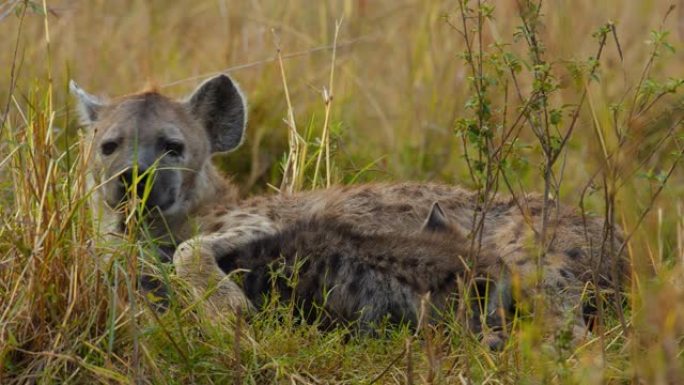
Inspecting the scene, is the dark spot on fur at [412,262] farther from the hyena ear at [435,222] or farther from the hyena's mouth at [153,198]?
the hyena's mouth at [153,198]

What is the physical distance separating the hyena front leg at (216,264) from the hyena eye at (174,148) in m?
0.52

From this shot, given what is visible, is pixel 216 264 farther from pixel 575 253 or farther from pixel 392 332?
pixel 575 253

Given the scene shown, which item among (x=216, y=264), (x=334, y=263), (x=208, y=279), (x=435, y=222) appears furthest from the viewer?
(x=435, y=222)

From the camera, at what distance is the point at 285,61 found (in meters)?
7.99

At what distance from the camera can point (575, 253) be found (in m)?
5.01

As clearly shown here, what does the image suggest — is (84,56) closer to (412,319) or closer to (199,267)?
(199,267)

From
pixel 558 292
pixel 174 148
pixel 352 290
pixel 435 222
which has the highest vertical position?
pixel 174 148

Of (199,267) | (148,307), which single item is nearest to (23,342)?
(148,307)

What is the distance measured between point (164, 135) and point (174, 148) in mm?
88

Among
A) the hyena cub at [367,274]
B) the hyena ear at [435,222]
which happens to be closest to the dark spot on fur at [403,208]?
the hyena ear at [435,222]

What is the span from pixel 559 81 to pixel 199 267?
1.33 meters

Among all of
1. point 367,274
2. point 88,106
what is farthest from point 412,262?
point 88,106

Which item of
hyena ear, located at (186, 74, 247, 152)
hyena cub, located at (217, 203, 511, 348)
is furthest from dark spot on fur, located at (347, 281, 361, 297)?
hyena ear, located at (186, 74, 247, 152)

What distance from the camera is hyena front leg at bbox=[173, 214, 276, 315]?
4.35 metres
